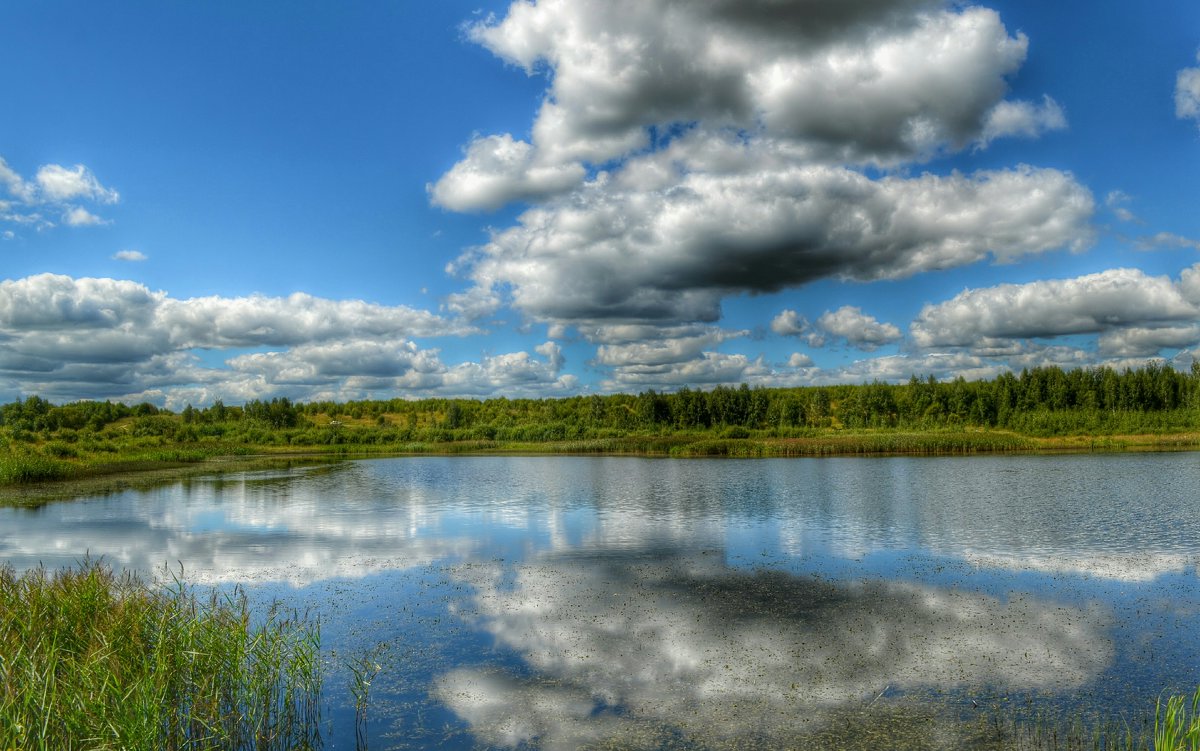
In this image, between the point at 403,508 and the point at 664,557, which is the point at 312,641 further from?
the point at 403,508

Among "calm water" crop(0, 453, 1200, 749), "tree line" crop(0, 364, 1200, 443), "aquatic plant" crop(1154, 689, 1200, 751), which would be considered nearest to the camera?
"aquatic plant" crop(1154, 689, 1200, 751)

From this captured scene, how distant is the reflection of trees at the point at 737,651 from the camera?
11.2m

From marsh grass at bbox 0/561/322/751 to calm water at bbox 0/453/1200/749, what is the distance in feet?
3.60

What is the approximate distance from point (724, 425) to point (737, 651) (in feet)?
377

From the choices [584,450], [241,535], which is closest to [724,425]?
[584,450]

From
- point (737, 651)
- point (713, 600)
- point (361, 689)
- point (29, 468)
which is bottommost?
point (713, 600)

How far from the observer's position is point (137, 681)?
8.32 meters

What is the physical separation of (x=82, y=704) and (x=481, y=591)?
39.5 feet

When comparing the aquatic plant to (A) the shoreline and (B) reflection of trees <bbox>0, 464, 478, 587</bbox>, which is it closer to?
(B) reflection of trees <bbox>0, 464, 478, 587</bbox>

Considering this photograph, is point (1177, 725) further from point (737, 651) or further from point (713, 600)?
point (713, 600)

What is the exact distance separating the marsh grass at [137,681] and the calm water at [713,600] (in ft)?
3.60

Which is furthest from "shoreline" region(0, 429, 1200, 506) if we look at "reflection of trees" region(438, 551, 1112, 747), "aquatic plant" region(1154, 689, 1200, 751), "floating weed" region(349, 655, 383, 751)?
"aquatic plant" region(1154, 689, 1200, 751)

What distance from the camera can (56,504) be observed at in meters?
40.5

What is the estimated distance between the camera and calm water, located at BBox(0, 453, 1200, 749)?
11234 millimetres
